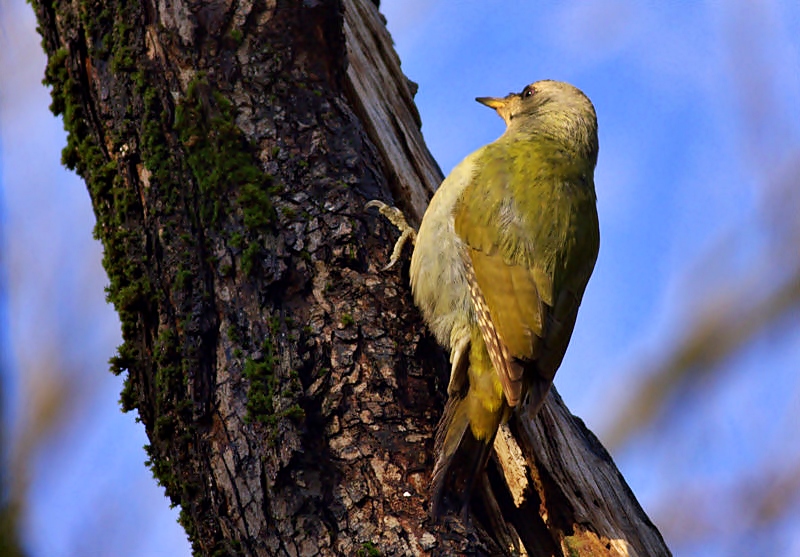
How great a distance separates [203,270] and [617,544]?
185 cm

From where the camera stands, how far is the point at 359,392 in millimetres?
2826

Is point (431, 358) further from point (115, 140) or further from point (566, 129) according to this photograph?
point (566, 129)

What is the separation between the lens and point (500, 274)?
3633mm

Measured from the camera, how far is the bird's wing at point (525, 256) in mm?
3463

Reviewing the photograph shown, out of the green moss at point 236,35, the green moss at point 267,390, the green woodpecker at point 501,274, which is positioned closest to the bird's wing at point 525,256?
the green woodpecker at point 501,274

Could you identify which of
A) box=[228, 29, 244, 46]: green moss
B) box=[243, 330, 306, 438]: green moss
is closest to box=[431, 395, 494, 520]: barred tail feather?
box=[243, 330, 306, 438]: green moss

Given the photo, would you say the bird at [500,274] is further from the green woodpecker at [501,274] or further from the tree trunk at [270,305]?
the tree trunk at [270,305]

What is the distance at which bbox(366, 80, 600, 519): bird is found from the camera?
3.29 meters

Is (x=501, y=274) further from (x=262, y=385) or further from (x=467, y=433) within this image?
(x=262, y=385)

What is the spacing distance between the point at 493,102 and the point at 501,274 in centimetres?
188

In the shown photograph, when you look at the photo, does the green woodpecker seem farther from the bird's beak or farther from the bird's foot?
the bird's beak

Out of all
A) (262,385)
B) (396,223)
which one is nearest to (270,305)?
(262,385)

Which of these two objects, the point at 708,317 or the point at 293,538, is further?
the point at 708,317

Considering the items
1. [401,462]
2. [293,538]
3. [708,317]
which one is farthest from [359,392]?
[708,317]
